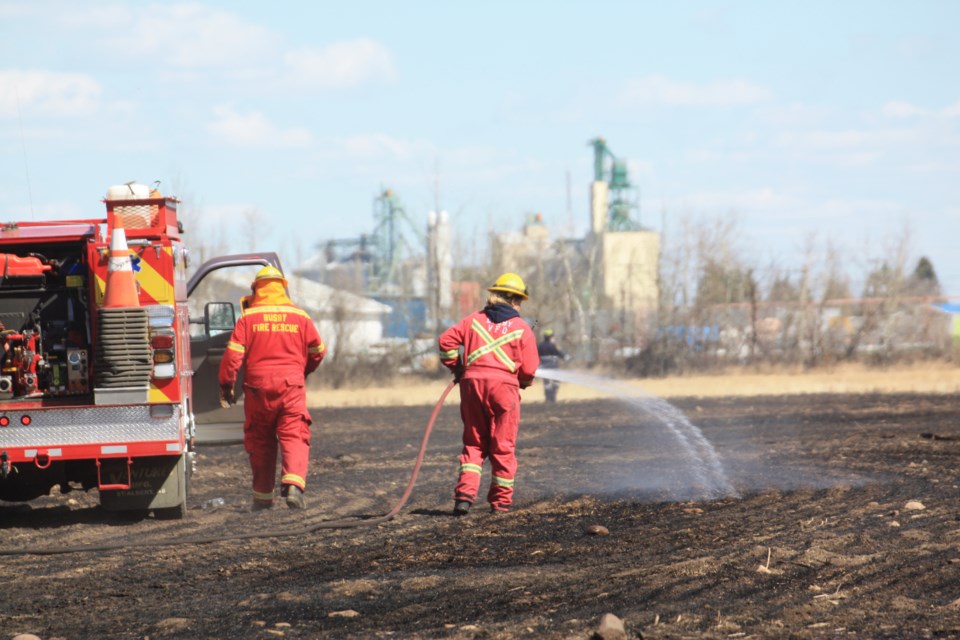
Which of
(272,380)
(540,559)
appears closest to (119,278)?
(272,380)

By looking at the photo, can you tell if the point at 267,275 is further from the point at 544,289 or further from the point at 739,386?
the point at 544,289

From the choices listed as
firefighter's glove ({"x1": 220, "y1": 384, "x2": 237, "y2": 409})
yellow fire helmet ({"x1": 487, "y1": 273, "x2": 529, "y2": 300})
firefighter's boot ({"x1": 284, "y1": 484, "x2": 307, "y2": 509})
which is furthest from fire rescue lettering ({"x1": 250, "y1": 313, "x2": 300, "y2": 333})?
yellow fire helmet ({"x1": 487, "y1": 273, "x2": 529, "y2": 300})

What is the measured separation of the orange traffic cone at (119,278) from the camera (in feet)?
31.2

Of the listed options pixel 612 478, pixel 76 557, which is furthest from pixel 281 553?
pixel 612 478

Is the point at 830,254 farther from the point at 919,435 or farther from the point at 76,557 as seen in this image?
the point at 76,557

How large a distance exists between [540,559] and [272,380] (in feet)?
10.9

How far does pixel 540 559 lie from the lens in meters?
7.27

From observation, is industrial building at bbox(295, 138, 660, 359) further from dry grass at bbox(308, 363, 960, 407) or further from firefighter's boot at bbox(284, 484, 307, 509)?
firefighter's boot at bbox(284, 484, 307, 509)

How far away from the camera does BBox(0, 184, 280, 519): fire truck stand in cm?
951

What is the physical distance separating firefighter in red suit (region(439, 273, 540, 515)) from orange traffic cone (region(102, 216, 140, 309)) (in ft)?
7.66

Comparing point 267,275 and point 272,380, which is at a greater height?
point 267,275

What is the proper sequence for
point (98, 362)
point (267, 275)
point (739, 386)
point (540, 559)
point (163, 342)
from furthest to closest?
point (739, 386) → point (267, 275) → point (163, 342) → point (98, 362) → point (540, 559)

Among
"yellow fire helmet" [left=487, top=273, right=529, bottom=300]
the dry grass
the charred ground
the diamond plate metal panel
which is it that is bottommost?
the dry grass

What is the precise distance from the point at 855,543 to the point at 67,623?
4.25 meters
